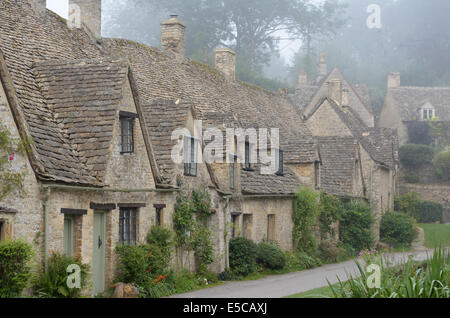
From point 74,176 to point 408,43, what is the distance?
3021 inches

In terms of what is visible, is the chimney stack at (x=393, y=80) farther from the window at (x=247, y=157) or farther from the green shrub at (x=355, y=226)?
the window at (x=247, y=157)

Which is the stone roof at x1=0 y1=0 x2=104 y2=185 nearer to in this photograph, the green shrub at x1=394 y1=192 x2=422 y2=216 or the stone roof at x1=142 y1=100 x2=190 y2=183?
the stone roof at x1=142 y1=100 x2=190 y2=183

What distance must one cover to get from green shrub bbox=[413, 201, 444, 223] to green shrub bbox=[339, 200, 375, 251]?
17150mm

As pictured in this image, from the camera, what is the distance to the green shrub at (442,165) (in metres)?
58.4

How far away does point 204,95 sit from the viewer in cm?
3002

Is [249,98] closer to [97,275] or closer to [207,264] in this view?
[207,264]

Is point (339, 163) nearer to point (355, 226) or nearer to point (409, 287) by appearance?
point (355, 226)

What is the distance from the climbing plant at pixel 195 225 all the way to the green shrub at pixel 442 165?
40.0m

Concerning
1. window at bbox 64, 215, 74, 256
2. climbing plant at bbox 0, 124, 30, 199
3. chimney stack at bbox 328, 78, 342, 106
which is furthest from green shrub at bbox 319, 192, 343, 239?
climbing plant at bbox 0, 124, 30, 199

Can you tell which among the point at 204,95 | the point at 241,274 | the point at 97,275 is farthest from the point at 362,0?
the point at 97,275

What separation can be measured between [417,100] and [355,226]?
35781 millimetres

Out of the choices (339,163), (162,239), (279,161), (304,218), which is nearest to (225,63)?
(279,161)

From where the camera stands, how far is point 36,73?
744 inches

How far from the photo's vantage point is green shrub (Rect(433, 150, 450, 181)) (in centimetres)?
5838
